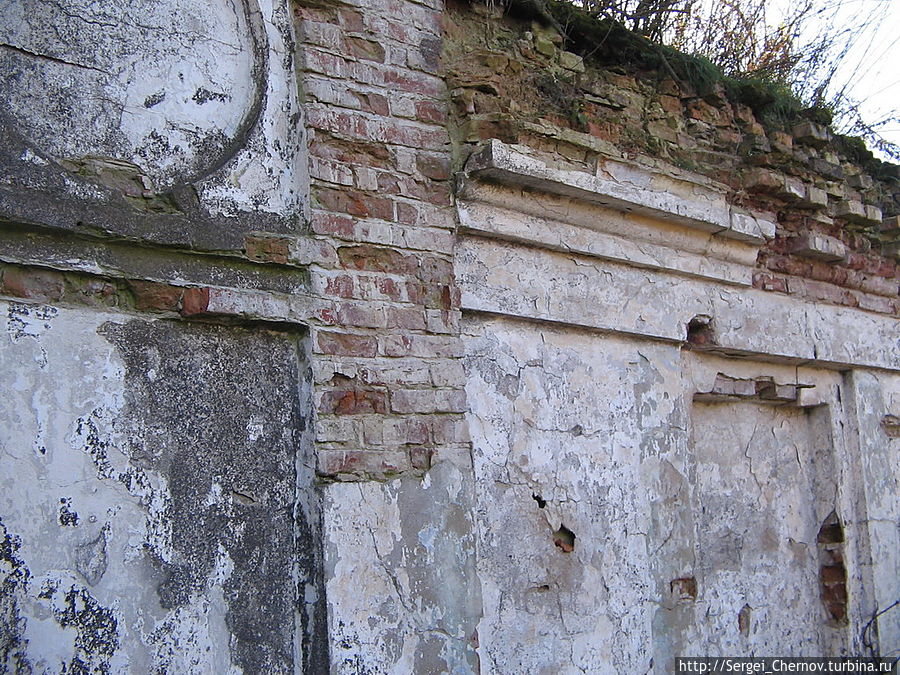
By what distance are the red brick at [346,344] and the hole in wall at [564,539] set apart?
1047mm

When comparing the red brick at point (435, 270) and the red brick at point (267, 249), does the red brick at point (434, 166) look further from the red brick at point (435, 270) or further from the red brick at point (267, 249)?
the red brick at point (267, 249)

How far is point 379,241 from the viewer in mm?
2521

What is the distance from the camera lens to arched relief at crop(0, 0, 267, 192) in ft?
6.84

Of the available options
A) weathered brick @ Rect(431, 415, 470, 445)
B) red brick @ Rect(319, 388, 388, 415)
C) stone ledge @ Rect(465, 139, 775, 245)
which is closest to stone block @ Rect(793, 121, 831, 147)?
stone ledge @ Rect(465, 139, 775, 245)

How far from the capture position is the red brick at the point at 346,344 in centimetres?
238

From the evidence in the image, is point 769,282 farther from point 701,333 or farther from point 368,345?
point 368,345

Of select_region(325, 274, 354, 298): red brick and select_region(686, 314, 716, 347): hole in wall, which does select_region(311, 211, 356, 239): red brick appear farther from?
select_region(686, 314, 716, 347): hole in wall

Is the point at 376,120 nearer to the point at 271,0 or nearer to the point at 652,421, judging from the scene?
the point at 271,0

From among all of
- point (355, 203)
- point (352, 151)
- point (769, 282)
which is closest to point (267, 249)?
point (355, 203)

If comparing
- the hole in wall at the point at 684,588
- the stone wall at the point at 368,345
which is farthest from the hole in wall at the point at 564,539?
the hole in wall at the point at 684,588

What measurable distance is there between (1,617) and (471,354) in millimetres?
1548

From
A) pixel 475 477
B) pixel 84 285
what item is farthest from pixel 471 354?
pixel 84 285

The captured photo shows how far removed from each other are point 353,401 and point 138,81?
1.04 meters

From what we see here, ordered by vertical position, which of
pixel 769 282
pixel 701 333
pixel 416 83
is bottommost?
pixel 701 333
